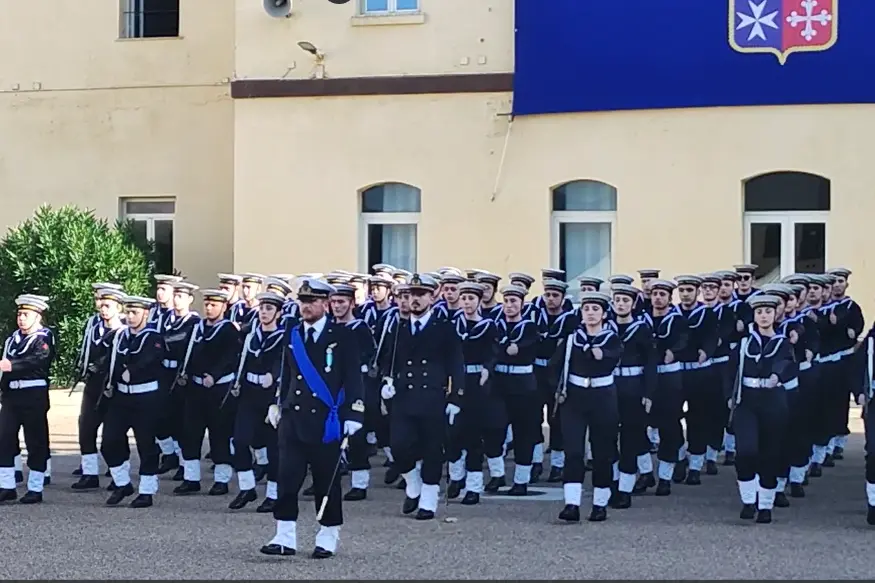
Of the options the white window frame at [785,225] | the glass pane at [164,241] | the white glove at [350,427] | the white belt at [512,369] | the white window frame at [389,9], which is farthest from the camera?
the glass pane at [164,241]

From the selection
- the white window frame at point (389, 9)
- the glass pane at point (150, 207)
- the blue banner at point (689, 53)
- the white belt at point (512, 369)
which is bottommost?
the white belt at point (512, 369)

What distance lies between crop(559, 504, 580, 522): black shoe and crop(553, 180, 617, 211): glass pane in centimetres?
972

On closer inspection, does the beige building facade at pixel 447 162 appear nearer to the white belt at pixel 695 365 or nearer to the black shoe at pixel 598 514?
the white belt at pixel 695 365

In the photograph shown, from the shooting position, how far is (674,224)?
67.0 ft

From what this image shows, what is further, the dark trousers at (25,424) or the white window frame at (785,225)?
the white window frame at (785,225)

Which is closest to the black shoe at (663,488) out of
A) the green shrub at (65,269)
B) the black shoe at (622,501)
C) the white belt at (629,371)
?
the black shoe at (622,501)

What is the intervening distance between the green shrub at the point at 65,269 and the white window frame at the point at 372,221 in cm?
335

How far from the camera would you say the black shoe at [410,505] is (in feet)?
40.2

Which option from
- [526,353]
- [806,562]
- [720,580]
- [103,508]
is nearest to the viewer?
[720,580]

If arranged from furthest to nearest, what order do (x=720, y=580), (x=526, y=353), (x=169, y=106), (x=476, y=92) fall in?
(x=169, y=106), (x=476, y=92), (x=526, y=353), (x=720, y=580)

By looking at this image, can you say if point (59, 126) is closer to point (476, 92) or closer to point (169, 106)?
point (169, 106)

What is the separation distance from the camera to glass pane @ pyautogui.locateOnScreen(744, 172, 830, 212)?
66.1ft

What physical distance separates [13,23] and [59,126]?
184 cm

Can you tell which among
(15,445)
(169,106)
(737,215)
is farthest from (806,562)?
(169,106)
